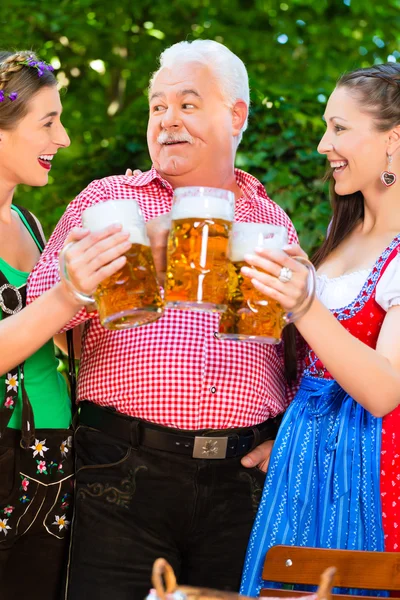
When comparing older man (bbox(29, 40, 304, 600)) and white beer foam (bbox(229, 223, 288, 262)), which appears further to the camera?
older man (bbox(29, 40, 304, 600))

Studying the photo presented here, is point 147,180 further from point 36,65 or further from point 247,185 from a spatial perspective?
point 36,65

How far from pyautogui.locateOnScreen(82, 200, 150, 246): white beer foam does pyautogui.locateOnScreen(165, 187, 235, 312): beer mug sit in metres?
0.07

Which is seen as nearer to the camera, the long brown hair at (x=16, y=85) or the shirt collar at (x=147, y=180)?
the shirt collar at (x=147, y=180)

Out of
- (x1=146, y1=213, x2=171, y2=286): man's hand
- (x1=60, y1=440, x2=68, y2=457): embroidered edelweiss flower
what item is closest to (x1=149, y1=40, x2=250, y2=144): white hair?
(x1=146, y1=213, x2=171, y2=286): man's hand

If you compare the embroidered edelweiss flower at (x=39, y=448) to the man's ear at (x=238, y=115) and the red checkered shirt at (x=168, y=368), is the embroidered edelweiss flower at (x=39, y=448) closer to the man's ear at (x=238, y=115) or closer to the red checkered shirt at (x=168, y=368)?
the red checkered shirt at (x=168, y=368)

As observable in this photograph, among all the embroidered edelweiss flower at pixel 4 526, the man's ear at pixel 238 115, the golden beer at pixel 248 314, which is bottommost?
the embroidered edelweiss flower at pixel 4 526

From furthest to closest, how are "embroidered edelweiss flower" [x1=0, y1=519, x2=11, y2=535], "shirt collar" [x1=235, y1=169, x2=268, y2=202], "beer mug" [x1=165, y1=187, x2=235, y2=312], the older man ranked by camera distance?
"shirt collar" [x1=235, y1=169, x2=268, y2=202], "embroidered edelweiss flower" [x1=0, y1=519, x2=11, y2=535], the older man, "beer mug" [x1=165, y1=187, x2=235, y2=312]

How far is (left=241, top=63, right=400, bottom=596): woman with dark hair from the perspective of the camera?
2.14 meters

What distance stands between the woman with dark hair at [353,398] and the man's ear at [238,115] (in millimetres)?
235

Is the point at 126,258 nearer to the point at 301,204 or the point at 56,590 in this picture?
the point at 56,590

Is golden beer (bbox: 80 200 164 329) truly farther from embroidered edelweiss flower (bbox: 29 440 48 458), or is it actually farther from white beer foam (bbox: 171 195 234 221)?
embroidered edelweiss flower (bbox: 29 440 48 458)

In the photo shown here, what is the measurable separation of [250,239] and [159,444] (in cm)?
74

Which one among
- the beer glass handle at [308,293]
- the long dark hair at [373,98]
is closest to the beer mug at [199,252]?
the beer glass handle at [308,293]

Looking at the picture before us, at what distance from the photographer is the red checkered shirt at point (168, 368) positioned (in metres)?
2.12
